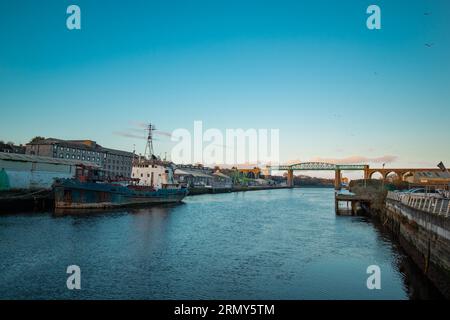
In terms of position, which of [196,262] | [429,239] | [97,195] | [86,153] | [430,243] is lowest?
[196,262]

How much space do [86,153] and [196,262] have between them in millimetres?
87743

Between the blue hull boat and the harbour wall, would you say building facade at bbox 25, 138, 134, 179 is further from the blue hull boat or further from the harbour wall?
the harbour wall

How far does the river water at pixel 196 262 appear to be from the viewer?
1316 cm

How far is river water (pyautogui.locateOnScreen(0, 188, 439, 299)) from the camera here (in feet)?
43.2

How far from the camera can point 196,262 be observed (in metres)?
17.4

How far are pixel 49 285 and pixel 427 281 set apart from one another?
16214 mm

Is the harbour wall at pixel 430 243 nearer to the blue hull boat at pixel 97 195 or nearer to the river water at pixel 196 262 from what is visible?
the river water at pixel 196 262

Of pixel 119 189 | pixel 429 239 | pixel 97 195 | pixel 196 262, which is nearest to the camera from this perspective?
pixel 429 239

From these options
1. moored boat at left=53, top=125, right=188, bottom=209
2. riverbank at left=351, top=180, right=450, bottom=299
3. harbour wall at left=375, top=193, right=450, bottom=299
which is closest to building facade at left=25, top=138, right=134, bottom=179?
moored boat at left=53, top=125, right=188, bottom=209

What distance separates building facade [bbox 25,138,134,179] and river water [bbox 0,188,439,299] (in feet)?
175

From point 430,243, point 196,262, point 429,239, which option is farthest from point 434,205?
point 196,262

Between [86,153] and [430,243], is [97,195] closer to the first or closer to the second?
[430,243]
